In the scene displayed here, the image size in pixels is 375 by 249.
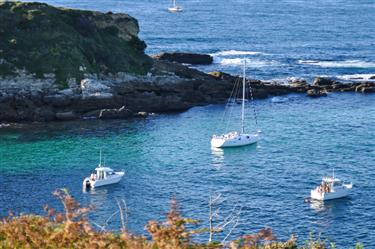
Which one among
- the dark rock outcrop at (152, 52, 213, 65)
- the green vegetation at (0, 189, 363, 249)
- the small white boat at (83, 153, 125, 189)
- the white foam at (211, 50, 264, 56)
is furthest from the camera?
the white foam at (211, 50, 264, 56)

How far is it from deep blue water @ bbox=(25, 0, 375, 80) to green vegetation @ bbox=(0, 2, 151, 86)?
2054 cm

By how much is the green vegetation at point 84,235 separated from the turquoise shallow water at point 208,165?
113 ft

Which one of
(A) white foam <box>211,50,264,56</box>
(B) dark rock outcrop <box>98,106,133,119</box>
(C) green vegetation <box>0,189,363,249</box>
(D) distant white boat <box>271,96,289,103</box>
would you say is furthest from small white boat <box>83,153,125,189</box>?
(A) white foam <box>211,50,264,56</box>

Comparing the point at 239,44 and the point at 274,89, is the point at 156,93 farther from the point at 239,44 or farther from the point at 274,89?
the point at 239,44

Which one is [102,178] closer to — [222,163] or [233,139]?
[222,163]

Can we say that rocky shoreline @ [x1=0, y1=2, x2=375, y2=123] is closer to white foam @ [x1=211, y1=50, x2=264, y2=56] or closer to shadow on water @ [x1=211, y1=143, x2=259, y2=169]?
shadow on water @ [x1=211, y1=143, x2=259, y2=169]

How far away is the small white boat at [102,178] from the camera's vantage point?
62.5 metres

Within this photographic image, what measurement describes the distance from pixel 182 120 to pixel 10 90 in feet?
65.5

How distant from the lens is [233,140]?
78.1 m

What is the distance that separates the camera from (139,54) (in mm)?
101875

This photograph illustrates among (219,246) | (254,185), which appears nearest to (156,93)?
(254,185)

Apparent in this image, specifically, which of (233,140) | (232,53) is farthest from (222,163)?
(232,53)

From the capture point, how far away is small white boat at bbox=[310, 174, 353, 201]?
196 ft

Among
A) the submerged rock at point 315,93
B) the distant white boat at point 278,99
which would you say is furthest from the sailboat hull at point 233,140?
the submerged rock at point 315,93
